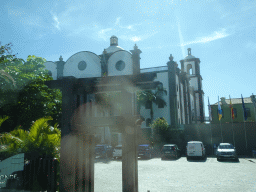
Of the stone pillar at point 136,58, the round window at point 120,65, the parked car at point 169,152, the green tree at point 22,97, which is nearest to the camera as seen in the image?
the green tree at point 22,97

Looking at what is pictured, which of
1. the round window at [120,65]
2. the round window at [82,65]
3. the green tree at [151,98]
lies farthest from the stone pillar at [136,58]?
the round window at [82,65]

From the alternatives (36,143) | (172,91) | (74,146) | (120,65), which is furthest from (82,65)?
(74,146)

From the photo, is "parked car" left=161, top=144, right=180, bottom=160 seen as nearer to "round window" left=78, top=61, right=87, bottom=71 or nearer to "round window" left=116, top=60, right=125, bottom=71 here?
"round window" left=116, top=60, right=125, bottom=71

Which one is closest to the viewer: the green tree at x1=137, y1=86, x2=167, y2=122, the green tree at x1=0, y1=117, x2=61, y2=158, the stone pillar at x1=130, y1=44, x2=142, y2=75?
the green tree at x1=0, y1=117, x2=61, y2=158

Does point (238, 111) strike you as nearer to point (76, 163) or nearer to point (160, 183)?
point (160, 183)

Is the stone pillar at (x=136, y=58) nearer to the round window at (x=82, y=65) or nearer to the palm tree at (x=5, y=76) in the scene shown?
the round window at (x=82, y=65)

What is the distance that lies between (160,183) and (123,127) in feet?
22.2

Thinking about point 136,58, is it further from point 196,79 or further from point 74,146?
point 74,146

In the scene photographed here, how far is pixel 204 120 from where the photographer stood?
5353 cm

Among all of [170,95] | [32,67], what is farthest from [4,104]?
[170,95]

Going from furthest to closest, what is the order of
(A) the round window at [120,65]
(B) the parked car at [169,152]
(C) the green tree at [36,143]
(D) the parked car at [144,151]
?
1. (A) the round window at [120,65]
2. (D) the parked car at [144,151]
3. (B) the parked car at [169,152]
4. (C) the green tree at [36,143]

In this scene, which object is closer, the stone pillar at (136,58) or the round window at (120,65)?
the stone pillar at (136,58)

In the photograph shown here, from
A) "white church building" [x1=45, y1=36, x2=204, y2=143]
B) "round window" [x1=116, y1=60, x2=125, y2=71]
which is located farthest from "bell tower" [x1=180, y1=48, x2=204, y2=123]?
"round window" [x1=116, y1=60, x2=125, y2=71]

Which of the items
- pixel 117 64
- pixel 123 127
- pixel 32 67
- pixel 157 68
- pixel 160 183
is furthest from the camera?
pixel 157 68
